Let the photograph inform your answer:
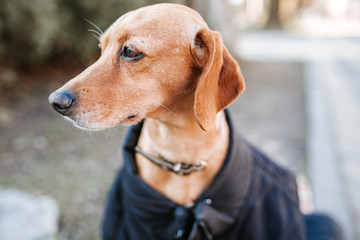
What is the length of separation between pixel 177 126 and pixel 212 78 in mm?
375

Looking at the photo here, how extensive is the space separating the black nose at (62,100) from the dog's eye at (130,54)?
1.15 feet

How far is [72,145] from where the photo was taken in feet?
13.2

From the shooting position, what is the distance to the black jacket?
1.65 metres

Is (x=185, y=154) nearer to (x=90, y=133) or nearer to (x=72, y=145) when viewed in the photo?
(x=90, y=133)

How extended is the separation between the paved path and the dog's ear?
2110mm

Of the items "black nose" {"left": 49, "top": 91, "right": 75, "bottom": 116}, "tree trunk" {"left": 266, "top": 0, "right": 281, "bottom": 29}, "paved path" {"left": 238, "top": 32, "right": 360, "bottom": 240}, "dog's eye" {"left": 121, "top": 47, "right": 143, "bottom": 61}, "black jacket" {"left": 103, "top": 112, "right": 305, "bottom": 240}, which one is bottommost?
"tree trunk" {"left": 266, "top": 0, "right": 281, "bottom": 29}

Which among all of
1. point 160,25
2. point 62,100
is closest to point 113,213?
point 62,100

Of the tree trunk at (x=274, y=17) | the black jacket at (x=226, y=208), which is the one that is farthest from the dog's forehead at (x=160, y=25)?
the tree trunk at (x=274, y=17)

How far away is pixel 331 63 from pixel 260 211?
30.5ft

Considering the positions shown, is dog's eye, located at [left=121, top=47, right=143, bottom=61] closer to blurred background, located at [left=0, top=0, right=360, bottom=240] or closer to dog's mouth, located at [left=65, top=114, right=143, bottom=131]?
dog's mouth, located at [left=65, top=114, right=143, bottom=131]

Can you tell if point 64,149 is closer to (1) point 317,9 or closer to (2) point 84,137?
(2) point 84,137

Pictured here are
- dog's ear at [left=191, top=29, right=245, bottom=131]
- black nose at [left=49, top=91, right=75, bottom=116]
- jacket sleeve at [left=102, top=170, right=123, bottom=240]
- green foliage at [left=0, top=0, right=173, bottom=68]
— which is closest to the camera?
black nose at [left=49, top=91, right=75, bottom=116]

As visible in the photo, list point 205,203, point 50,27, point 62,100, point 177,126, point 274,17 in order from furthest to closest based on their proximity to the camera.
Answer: point 274,17
point 50,27
point 177,126
point 205,203
point 62,100

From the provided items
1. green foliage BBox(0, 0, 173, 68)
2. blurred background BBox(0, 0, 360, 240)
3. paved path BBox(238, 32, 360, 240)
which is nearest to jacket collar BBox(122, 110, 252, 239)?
blurred background BBox(0, 0, 360, 240)
